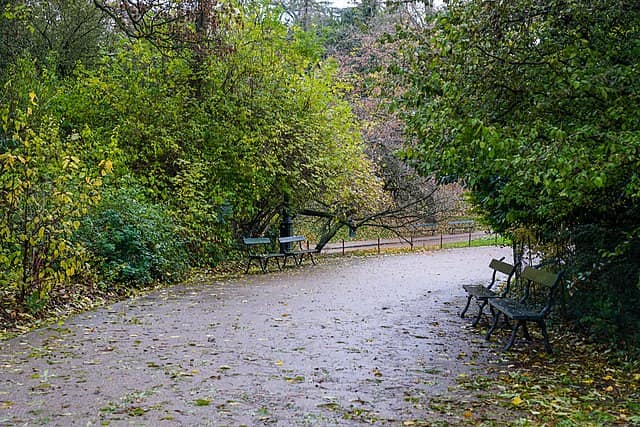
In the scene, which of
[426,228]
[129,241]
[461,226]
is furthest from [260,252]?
[461,226]

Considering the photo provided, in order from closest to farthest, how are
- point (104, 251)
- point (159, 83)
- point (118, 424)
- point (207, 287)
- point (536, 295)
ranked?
1. point (118, 424)
2. point (536, 295)
3. point (104, 251)
4. point (207, 287)
5. point (159, 83)

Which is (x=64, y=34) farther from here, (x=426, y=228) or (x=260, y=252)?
(x=426, y=228)

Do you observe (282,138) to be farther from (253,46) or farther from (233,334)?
(233,334)

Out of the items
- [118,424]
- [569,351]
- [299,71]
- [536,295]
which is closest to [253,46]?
[299,71]

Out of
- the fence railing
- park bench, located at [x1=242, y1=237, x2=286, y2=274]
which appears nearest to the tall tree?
park bench, located at [x1=242, y1=237, x2=286, y2=274]

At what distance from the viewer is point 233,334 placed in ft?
30.8

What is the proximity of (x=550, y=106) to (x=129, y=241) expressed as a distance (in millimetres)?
8980

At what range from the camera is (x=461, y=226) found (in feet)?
102

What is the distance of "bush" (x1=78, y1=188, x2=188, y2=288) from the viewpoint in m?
13.0

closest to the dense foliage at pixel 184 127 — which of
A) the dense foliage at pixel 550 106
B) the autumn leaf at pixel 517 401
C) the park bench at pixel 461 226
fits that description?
the dense foliage at pixel 550 106

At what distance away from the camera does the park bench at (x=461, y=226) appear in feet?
99.0

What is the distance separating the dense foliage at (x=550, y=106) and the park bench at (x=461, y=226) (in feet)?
69.9

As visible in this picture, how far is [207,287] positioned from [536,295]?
6395 mm

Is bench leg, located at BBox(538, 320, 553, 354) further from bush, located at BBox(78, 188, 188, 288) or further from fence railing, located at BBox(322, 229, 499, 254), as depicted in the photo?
fence railing, located at BBox(322, 229, 499, 254)
